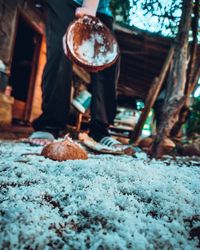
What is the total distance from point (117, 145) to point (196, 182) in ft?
3.26

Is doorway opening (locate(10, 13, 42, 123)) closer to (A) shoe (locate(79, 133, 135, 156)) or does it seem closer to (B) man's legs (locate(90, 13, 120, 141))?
(B) man's legs (locate(90, 13, 120, 141))

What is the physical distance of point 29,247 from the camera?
402 millimetres

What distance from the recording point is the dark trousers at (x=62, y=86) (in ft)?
6.93

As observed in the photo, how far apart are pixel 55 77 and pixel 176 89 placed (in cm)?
111

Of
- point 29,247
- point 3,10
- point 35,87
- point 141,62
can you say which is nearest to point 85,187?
point 29,247

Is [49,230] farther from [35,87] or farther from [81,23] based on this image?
[35,87]

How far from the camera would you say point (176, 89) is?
189cm

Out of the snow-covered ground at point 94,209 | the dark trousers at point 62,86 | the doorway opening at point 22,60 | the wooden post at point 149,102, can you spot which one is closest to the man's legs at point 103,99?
the dark trousers at point 62,86

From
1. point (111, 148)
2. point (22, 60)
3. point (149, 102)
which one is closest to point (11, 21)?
point (22, 60)

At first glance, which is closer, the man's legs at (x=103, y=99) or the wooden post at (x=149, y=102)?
the man's legs at (x=103, y=99)

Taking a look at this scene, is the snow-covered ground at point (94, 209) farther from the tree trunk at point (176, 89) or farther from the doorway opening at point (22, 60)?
the doorway opening at point (22, 60)

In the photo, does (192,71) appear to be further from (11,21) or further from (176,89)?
(11,21)

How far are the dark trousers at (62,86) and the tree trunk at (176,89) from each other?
0.58 meters

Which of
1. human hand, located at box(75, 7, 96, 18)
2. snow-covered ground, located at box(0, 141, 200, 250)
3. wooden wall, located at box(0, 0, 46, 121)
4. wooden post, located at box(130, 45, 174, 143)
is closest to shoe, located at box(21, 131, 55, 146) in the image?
snow-covered ground, located at box(0, 141, 200, 250)
